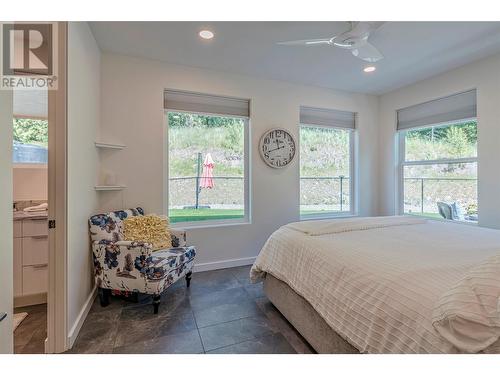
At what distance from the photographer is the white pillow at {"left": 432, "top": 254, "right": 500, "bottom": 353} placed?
81 cm

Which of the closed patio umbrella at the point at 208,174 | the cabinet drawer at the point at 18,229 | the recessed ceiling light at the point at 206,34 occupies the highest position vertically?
the recessed ceiling light at the point at 206,34

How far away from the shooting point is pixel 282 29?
7.67 feet

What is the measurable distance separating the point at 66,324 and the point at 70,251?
1.62ft

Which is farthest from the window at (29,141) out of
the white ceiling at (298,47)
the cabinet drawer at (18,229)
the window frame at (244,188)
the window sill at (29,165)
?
the window frame at (244,188)

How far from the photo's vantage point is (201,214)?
11.0 ft

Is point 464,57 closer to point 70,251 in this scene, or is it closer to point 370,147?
point 370,147

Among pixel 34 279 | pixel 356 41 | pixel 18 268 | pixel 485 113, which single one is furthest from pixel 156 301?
pixel 485 113

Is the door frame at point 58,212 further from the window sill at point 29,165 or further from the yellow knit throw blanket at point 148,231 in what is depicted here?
the window sill at point 29,165

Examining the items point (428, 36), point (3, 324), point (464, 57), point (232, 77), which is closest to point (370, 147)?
point (464, 57)

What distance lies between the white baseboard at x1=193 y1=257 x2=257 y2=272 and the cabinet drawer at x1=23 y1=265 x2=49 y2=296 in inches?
60.1

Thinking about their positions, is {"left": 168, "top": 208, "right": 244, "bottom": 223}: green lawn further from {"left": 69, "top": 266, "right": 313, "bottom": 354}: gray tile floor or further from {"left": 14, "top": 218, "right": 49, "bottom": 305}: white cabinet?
{"left": 14, "top": 218, "right": 49, "bottom": 305}: white cabinet

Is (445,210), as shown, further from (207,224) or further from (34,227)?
(34,227)

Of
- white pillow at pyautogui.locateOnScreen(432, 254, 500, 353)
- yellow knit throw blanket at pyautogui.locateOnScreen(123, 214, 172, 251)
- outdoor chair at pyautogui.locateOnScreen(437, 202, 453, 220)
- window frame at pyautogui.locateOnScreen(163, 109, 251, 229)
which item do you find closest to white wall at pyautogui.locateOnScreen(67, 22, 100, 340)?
yellow knit throw blanket at pyautogui.locateOnScreen(123, 214, 172, 251)

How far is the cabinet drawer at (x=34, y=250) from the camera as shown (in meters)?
2.25
